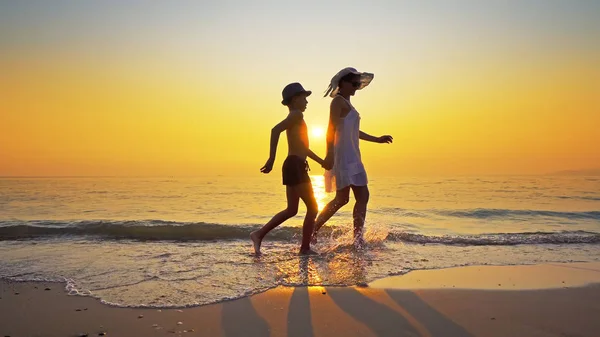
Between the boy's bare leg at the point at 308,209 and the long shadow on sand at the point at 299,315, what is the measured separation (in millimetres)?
A: 1680

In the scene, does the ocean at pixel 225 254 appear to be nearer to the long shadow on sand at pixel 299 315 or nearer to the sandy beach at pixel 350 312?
the sandy beach at pixel 350 312

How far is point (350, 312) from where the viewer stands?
3.25 metres

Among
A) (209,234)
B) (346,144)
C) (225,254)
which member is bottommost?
(209,234)

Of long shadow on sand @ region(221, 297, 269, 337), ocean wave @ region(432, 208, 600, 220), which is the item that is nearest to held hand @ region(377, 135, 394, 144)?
long shadow on sand @ region(221, 297, 269, 337)

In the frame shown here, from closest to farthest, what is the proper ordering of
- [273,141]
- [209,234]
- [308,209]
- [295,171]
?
[273,141] → [295,171] → [308,209] → [209,234]

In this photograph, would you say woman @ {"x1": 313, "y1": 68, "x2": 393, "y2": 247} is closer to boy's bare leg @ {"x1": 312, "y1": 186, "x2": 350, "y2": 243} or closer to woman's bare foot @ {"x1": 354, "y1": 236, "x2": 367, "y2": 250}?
boy's bare leg @ {"x1": 312, "y1": 186, "x2": 350, "y2": 243}

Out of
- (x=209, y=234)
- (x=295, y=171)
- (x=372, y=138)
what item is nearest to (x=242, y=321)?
(x=295, y=171)

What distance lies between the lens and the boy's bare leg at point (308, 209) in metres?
5.41

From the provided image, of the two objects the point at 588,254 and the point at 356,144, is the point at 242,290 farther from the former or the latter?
the point at 588,254

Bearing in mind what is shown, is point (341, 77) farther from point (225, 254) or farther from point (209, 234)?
point (209, 234)

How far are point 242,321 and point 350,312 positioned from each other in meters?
0.79

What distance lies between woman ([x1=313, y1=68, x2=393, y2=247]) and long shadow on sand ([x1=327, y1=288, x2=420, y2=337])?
2050mm

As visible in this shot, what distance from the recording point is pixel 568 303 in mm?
3502

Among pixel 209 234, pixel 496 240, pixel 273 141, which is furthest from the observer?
Result: pixel 209 234
